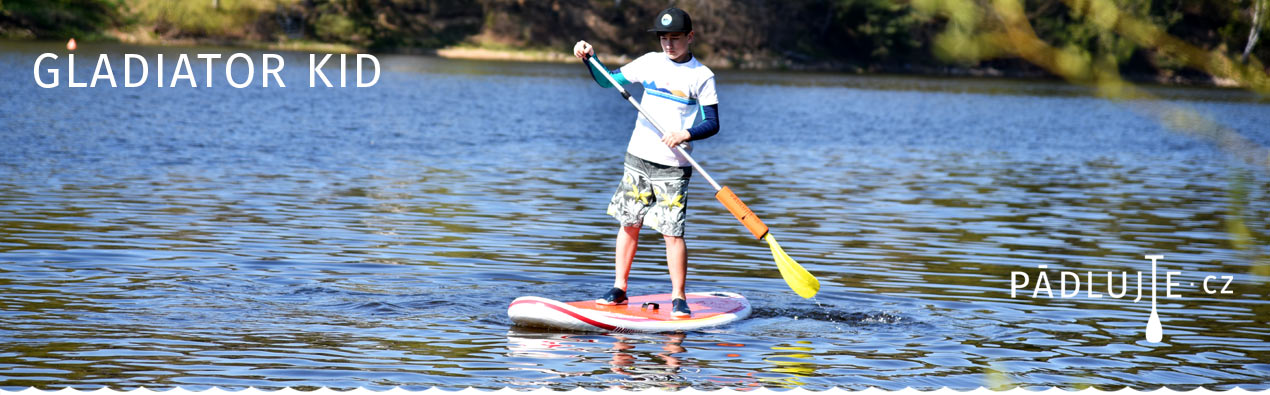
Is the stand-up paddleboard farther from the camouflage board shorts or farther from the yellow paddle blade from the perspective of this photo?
the camouflage board shorts

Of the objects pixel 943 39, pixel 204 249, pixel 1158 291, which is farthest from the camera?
pixel 204 249

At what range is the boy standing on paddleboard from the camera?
27.5 feet

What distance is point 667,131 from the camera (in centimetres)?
838

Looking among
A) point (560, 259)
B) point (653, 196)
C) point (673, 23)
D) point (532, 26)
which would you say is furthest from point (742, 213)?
point (532, 26)

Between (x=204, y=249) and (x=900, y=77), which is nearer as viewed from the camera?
(x=204, y=249)

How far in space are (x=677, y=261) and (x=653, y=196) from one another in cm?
44

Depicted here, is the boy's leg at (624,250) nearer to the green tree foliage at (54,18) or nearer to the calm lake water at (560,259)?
the calm lake water at (560,259)

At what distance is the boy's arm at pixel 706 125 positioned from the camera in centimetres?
835

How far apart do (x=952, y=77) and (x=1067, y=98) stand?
93.9 ft

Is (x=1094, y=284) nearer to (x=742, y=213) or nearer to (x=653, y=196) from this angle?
(x=742, y=213)

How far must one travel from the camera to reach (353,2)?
89.0 metres

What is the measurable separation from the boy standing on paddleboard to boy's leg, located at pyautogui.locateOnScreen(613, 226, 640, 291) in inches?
0.6

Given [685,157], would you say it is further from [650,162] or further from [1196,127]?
[1196,127]

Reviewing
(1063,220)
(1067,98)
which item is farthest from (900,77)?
(1063,220)
